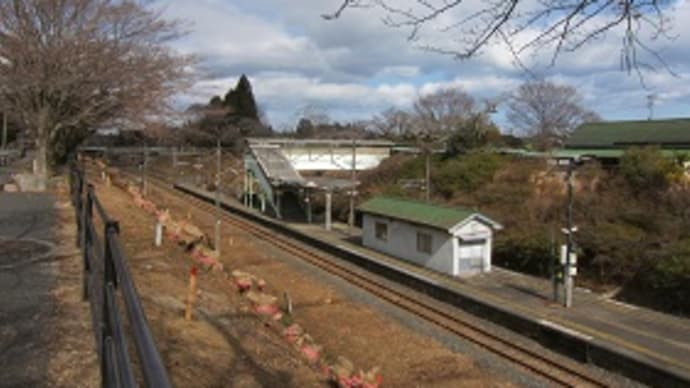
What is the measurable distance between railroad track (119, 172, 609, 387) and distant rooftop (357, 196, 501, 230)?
299cm

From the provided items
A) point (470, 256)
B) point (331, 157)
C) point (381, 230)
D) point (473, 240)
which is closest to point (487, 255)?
point (470, 256)

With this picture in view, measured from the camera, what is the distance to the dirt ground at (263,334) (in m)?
7.43

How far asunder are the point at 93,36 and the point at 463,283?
13186mm

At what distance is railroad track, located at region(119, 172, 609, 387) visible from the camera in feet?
38.1

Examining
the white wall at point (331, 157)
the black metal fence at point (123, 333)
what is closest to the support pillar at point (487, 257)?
the black metal fence at point (123, 333)

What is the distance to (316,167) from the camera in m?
41.6

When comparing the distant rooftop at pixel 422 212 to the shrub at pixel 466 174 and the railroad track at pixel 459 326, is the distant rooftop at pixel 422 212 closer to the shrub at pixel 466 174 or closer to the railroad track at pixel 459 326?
the railroad track at pixel 459 326

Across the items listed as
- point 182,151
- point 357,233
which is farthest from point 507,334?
point 182,151

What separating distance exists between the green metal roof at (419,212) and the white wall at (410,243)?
285mm

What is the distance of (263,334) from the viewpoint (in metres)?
10.8

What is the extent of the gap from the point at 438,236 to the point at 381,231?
404 centimetres

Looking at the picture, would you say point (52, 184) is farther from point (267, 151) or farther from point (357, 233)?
point (267, 151)

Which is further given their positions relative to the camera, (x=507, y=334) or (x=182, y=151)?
(x=182, y=151)

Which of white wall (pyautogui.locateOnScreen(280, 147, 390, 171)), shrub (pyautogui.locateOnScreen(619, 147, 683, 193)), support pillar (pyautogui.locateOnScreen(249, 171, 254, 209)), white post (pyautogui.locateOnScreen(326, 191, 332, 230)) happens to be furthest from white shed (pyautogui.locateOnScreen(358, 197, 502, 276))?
support pillar (pyautogui.locateOnScreen(249, 171, 254, 209))
